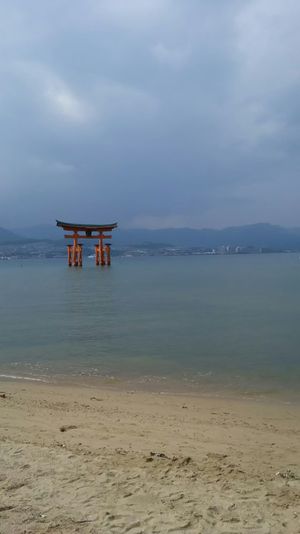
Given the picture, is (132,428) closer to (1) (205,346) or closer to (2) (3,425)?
(2) (3,425)

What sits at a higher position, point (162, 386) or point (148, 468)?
point (148, 468)

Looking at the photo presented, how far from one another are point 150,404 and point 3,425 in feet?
8.68

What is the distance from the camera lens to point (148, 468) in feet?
15.2

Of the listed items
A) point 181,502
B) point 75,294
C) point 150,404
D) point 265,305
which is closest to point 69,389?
point 150,404

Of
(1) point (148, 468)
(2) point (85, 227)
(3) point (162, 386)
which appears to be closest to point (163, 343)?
(3) point (162, 386)

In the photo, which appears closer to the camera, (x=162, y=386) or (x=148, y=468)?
(x=148, y=468)

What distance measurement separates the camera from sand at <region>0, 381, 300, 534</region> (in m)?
3.61

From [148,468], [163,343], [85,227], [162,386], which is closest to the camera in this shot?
[148,468]

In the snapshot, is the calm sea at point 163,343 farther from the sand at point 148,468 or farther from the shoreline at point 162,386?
the sand at point 148,468

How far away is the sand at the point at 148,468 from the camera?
3607mm

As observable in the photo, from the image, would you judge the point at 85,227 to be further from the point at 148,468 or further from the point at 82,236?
the point at 148,468

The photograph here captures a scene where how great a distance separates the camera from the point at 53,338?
15281mm

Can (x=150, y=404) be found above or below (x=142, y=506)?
below

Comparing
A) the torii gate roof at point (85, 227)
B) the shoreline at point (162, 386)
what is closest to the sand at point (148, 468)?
the shoreline at point (162, 386)
